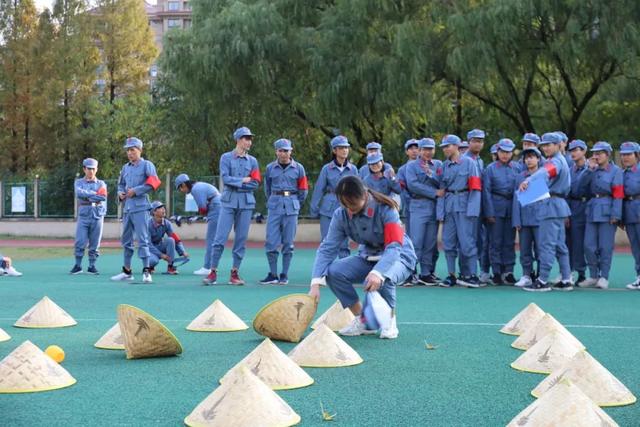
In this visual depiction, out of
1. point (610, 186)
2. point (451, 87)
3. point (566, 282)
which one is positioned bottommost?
point (566, 282)

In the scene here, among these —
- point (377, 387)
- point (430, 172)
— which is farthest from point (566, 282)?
point (377, 387)

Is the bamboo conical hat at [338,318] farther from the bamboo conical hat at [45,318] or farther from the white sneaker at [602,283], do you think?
the white sneaker at [602,283]

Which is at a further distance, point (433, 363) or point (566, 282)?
point (566, 282)

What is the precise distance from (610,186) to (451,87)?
1371cm

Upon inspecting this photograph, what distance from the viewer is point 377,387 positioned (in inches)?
200

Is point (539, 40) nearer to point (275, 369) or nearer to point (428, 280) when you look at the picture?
point (428, 280)

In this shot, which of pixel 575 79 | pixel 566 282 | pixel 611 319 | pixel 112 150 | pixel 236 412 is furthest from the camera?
pixel 112 150

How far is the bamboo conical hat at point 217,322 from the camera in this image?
7.43 meters

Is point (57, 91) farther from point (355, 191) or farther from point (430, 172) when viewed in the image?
point (355, 191)

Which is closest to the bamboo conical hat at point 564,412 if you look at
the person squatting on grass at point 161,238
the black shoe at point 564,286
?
the black shoe at point 564,286

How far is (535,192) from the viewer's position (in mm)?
10664

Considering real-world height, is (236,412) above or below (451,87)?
below

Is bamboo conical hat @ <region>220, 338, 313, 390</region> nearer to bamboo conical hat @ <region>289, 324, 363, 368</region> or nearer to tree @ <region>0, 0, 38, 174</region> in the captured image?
bamboo conical hat @ <region>289, 324, 363, 368</region>

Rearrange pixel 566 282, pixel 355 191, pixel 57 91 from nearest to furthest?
pixel 355 191, pixel 566 282, pixel 57 91
